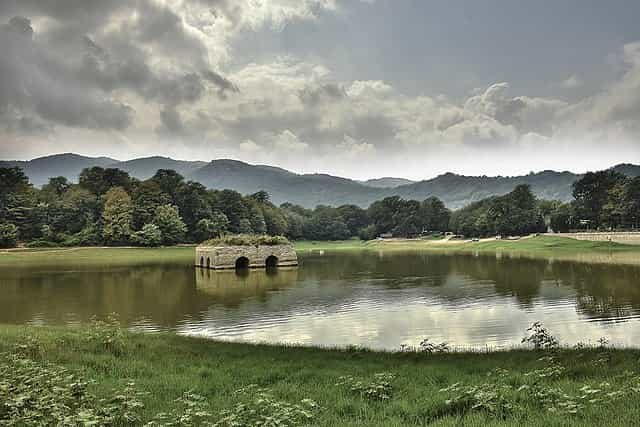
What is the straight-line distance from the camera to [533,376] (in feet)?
33.6

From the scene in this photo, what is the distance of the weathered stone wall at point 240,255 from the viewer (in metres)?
53.9

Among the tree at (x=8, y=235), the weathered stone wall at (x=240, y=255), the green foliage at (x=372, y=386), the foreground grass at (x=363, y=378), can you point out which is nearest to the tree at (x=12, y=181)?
the tree at (x=8, y=235)

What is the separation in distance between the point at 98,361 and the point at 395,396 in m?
7.47

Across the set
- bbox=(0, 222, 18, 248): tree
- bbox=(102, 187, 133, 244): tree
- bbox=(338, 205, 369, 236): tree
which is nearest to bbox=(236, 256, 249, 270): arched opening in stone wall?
bbox=(102, 187, 133, 244): tree

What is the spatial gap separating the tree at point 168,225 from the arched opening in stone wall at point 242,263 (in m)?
39.7

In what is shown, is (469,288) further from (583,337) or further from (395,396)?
(395,396)

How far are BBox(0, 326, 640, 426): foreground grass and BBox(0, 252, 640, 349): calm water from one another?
435 centimetres

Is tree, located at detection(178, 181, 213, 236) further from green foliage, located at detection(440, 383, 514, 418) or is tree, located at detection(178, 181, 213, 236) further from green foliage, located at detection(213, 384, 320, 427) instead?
green foliage, located at detection(440, 383, 514, 418)

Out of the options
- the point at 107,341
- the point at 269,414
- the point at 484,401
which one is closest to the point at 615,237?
the point at 107,341

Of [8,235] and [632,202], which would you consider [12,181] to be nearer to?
[8,235]

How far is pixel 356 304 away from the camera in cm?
2755

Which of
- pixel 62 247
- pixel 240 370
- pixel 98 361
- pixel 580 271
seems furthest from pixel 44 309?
pixel 62 247

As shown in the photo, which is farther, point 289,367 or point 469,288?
Result: point 469,288

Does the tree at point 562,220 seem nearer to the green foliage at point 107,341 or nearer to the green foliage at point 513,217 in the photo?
the green foliage at point 513,217
